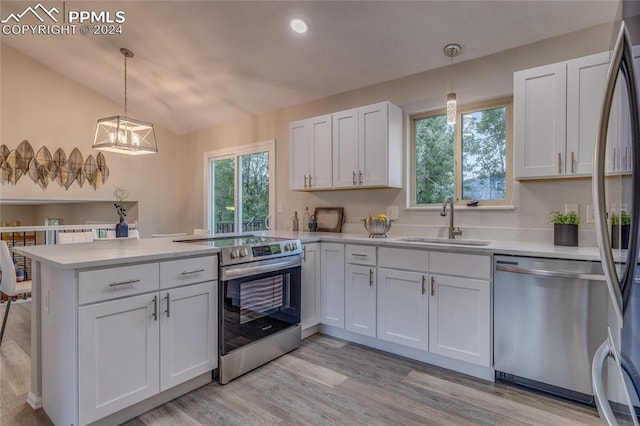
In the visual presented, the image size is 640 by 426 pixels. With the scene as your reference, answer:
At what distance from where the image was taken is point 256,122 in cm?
470

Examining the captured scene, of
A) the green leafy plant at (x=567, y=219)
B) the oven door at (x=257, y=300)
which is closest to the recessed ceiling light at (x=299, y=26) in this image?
the oven door at (x=257, y=300)

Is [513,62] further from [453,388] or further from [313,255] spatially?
[453,388]

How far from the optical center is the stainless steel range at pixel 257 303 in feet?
7.54

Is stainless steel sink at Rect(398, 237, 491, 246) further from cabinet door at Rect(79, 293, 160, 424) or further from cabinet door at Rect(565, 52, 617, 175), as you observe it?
cabinet door at Rect(79, 293, 160, 424)

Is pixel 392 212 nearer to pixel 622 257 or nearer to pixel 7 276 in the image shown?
pixel 622 257

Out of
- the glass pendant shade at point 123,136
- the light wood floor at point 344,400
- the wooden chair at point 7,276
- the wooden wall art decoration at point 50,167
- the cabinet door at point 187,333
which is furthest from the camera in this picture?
the wooden wall art decoration at point 50,167

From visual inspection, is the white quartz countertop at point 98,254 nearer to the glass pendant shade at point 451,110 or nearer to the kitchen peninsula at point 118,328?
the kitchen peninsula at point 118,328

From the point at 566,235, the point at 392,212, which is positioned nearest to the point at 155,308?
the point at 392,212

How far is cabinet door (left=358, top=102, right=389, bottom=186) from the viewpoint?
3.11 m

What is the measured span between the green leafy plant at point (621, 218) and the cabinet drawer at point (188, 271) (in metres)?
2.07

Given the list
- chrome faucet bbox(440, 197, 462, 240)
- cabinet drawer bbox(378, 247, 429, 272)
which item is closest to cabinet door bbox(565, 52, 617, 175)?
chrome faucet bbox(440, 197, 462, 240)

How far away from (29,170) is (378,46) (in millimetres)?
4849

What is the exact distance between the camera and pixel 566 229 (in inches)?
92.6

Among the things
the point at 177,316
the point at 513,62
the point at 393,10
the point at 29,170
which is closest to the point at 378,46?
the point at 393,10
